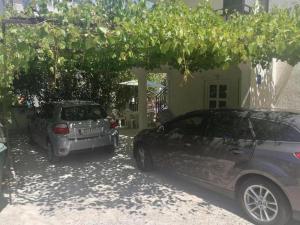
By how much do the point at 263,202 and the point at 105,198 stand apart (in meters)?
2.72

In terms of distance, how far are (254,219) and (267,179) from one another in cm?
65

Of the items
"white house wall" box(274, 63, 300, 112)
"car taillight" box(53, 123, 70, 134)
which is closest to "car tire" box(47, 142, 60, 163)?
"car taillight" box(53, 123, 70, 134)

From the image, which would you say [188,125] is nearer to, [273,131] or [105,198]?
[273,131]

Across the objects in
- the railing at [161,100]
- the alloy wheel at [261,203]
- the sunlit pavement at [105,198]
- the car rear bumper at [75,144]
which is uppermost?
the railing at [161,100]

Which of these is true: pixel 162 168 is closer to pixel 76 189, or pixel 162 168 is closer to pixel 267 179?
pixel 76 189

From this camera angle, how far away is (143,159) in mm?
7301

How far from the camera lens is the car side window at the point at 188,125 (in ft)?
19.0

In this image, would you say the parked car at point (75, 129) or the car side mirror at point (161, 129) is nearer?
the car side mirror at point (161, 129)

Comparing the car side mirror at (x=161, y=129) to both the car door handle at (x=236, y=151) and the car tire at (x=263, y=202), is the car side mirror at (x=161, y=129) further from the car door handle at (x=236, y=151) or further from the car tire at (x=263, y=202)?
the car tire at (x=263, y=202)

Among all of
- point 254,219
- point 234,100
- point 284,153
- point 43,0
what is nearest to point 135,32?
point 43,0

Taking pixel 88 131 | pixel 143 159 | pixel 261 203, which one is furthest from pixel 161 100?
pixel 261 203

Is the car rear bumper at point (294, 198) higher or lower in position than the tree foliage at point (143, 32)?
lower

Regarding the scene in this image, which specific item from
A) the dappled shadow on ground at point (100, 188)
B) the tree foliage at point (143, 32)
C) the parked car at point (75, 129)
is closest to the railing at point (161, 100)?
the parked car at point (75, 129)

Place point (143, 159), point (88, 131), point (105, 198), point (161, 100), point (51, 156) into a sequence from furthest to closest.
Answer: point (161, 100) → point (51, 156) → point (88, 131) → point (143, 159) → point (105, 198)
